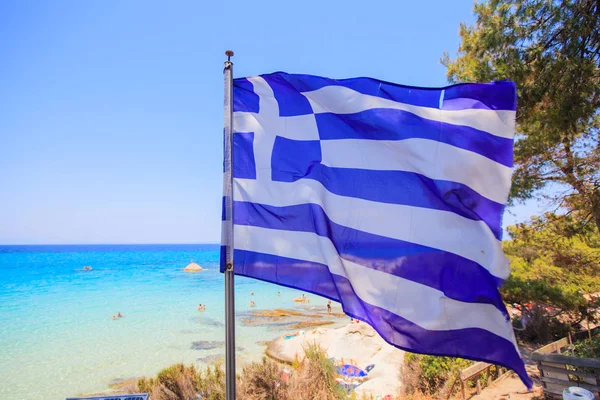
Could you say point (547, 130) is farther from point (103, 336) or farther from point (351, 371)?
point (103, 336)

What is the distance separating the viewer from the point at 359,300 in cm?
304

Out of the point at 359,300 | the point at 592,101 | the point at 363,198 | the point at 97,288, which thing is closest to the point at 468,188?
the point at 363,198

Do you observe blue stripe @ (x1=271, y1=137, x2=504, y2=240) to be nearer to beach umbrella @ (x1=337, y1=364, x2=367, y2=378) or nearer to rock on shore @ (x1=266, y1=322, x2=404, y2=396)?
rock on shore @ (x1=266, y1=322, x2=404, y2=396)

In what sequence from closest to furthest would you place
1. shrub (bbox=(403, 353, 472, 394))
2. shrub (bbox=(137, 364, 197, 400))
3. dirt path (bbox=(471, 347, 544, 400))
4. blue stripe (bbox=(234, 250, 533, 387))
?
blue stripe (bbox=(234, 250, 533, 387))
dirt path (bbox=(471, 347, 544, 400))
shrub (bbox=(137, 364, 197, 400))
shrub (bbox=(403, 353, 472, 394))

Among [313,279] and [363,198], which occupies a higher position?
[363,198]

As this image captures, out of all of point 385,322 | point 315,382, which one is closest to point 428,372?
point 315,382

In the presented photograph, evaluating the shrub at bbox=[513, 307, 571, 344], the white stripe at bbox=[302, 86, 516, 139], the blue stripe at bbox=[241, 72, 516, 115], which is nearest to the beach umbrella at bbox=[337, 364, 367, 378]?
the shrub at bbox=[513, 307, 571, 344]

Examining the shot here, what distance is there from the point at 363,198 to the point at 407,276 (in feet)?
2.55

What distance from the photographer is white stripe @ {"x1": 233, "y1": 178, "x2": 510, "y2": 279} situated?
291 centimetres

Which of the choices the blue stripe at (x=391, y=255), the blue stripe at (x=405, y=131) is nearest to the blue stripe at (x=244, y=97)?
the blue stripe at (x=405, y=131)

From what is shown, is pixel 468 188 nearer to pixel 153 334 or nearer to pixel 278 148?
pixel 278 148

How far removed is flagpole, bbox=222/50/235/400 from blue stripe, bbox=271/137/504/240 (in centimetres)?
45

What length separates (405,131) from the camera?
131 inches

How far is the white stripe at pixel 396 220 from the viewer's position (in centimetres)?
291
